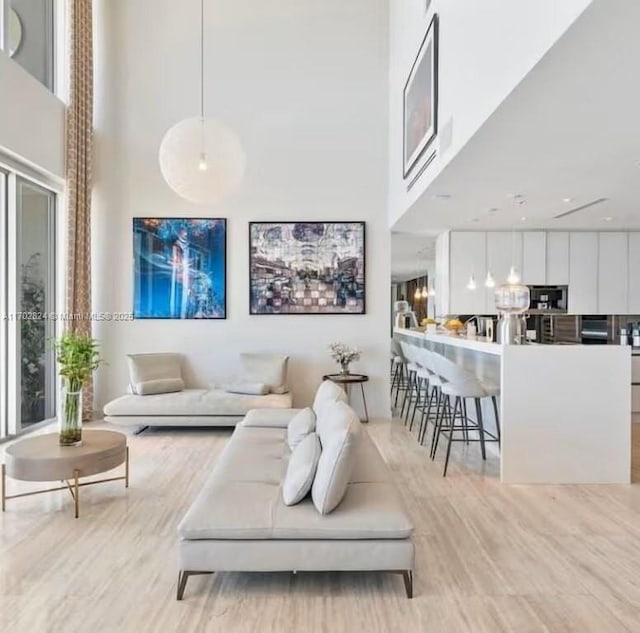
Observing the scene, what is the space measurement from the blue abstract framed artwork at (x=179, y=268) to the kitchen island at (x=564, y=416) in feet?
12.7

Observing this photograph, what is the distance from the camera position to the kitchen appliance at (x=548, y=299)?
7.04 meters

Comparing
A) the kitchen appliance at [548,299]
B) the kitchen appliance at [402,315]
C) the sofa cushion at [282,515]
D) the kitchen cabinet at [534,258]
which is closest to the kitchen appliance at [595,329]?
the kitchen appliance at [548,299]

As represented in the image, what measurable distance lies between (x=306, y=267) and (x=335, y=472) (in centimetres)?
442

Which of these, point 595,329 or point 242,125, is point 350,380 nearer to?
point 242,125

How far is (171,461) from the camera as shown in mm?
4605

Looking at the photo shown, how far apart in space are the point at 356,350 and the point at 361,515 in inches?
165

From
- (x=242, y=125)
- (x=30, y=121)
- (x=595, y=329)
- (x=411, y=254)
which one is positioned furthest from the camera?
(x=411, y=254)

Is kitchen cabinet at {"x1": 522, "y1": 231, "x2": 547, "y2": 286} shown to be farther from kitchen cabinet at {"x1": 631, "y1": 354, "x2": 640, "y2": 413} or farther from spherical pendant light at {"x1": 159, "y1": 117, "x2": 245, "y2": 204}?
spherical pendant light at {"x1": 159, "y1": 117, "x2": 245, "y2": 204}

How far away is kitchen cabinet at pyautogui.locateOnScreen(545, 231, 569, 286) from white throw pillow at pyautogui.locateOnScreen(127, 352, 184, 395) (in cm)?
510

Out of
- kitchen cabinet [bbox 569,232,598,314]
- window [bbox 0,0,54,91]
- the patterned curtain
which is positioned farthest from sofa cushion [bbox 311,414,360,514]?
kitchen cabinet [bbox 569,232,598,314]

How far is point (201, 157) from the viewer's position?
163 inches

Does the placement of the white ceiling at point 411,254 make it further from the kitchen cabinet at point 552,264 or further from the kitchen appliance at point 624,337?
the kitchen appliance at point 624,337

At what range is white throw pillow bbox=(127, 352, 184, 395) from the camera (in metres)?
5.87

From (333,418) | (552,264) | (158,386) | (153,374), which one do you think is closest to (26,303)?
(153,374)
